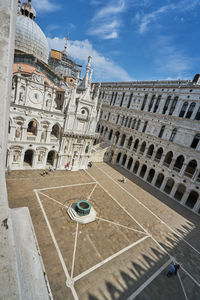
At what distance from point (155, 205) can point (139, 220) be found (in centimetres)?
583

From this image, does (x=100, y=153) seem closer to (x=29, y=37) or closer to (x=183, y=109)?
(x=183, y=109)

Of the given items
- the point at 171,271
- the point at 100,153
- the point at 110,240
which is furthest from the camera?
the point at 100,153

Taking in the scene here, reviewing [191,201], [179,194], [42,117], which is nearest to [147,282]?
[191,201]

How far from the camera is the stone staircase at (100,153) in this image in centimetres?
3407

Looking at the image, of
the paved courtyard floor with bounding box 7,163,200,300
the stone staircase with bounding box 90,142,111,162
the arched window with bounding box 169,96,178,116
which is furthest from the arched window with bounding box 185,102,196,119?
the stone staircase with bounding box 90,142,111,162

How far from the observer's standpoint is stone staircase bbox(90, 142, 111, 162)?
34.1 meters

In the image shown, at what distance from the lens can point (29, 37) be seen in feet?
104

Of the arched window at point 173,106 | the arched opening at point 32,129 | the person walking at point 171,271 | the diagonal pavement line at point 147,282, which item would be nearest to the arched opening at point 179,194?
the arched window at point 173,106

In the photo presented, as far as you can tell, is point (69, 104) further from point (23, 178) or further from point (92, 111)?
point (23, 178)

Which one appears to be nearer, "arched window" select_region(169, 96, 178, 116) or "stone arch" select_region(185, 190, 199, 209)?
"stone arch" select_region(185, 190, 199, 209)

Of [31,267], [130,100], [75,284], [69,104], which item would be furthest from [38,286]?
[130,100]

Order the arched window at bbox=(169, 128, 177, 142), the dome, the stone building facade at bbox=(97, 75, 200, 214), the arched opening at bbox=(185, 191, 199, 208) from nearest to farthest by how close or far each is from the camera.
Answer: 1. the stone building facade at bbox=(97, 75, 200, 214)
2. the arched opening at bbox=(185, 191, 199, 208)
3. the arched window at bbox=(169, 128, 177, 142)
4. the dome

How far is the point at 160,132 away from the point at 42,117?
22333 millimetres

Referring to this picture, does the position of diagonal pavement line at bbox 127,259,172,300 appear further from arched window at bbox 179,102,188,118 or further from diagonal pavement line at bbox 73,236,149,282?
arched window at bbox 179,102,188,118
